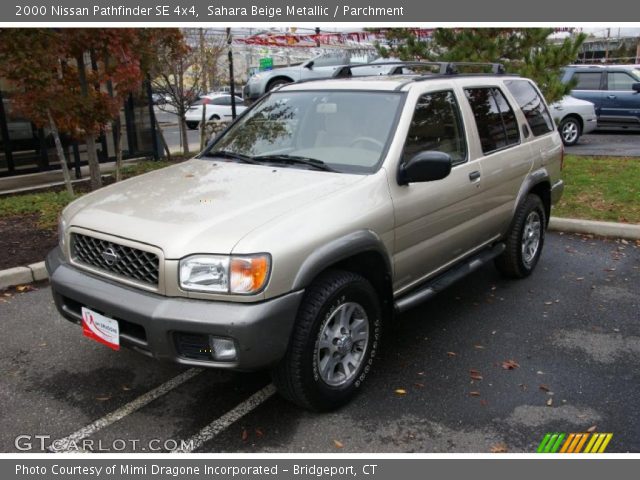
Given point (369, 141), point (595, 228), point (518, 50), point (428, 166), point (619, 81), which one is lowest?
point (595, 228)

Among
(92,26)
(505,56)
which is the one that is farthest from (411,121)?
(505,56)

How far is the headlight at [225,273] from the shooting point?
275 centimetres

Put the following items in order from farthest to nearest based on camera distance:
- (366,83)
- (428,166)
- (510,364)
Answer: (366,83) < (510,364) < (428,166)

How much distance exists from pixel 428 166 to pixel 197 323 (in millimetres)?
1660

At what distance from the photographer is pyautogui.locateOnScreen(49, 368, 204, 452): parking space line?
3052 mm

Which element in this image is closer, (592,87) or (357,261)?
(357,261)

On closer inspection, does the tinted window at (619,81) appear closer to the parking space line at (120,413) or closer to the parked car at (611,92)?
the parked car at (611,92)

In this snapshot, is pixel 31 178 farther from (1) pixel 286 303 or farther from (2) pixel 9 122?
(1) pixel 286 303

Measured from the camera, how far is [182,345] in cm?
285

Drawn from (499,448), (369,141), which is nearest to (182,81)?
(369,141)

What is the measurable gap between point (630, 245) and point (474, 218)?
10.1 feet

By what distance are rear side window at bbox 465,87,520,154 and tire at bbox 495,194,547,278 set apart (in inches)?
25.1

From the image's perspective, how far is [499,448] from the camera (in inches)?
119

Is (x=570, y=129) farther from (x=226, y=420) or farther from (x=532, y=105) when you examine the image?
(x=226, y=420)
